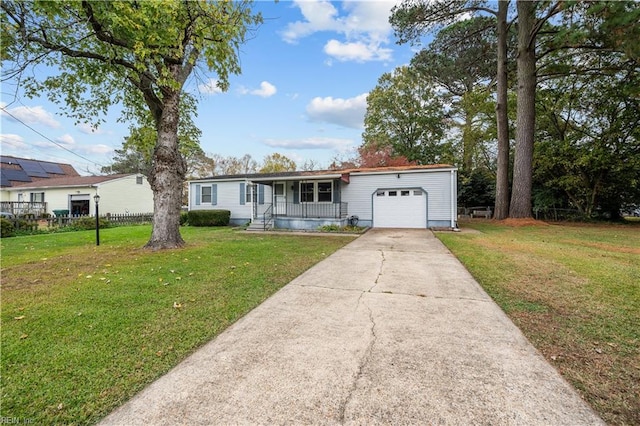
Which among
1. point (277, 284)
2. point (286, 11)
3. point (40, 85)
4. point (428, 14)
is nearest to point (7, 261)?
point (40, 85)

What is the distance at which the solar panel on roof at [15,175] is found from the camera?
27.1 metres

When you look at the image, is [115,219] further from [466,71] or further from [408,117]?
[466,71]

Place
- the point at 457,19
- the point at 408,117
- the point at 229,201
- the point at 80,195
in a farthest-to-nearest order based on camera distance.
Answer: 1. the point at 408,117
2. the point at 80,195
3. the point at 229,201
4. the point at 457,19

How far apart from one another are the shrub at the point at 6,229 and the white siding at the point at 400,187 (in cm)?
1469

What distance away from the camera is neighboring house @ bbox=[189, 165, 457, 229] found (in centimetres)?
1345

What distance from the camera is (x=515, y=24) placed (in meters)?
16.5

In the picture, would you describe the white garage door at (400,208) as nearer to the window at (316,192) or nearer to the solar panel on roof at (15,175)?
the window at (316,192)

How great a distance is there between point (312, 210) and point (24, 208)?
22.2 meters

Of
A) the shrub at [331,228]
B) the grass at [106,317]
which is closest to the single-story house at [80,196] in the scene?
the grass at [106,317]

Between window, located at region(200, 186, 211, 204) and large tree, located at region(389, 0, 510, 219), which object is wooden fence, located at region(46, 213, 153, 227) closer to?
window, located at region(200, 186, 211, 204)

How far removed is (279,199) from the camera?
15570 millimetres

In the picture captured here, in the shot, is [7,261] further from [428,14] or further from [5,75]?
[428,14]

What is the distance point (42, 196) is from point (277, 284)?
94.5 ft

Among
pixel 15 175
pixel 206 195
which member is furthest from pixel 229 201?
pixel 15 175
